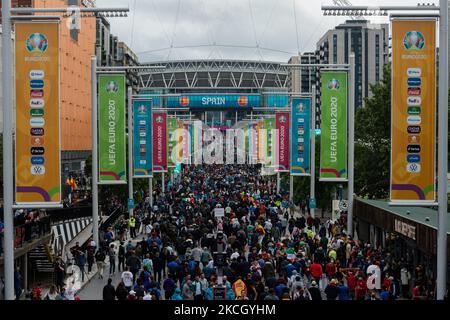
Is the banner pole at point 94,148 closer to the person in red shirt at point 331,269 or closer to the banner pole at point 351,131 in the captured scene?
the banner pole at point 351,131

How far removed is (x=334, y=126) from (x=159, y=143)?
1671 cm

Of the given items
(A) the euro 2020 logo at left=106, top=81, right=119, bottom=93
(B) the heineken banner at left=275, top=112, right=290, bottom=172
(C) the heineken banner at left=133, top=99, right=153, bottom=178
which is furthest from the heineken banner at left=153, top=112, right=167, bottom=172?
(A) the euro 2020 logo at left=106, top=81, right=119, bottom=93

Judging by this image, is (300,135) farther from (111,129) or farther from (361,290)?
(361,290)

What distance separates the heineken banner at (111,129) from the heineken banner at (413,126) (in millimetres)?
16881

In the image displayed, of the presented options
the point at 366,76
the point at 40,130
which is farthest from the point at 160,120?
the point at 366,76

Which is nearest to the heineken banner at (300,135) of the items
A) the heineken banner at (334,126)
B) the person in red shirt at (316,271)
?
the heineken banner at (334,126)

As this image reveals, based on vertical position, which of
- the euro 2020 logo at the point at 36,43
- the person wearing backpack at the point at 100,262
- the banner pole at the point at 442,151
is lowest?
the person wearing backpack at the point at 100,262

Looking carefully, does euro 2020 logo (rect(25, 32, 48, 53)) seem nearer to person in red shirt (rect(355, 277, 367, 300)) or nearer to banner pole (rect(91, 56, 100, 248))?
person in red shirt (rect(355, 277, 367, 300))

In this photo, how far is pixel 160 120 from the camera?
45438 millimetres

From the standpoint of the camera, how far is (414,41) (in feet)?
49.0

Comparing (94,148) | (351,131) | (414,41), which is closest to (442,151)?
(414,41)

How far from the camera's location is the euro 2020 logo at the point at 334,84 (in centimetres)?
2953

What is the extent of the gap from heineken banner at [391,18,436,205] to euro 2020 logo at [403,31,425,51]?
0.02 metres
